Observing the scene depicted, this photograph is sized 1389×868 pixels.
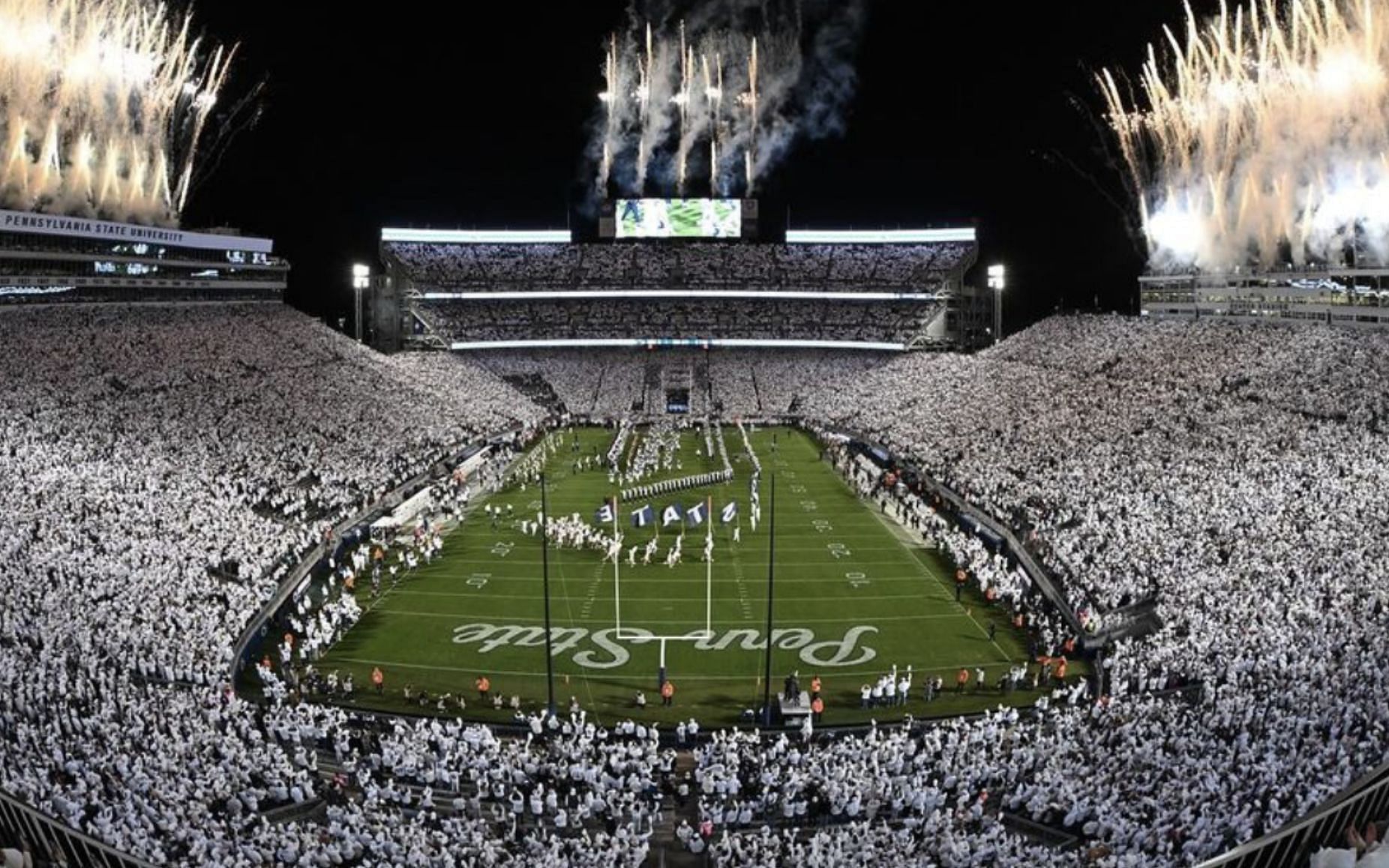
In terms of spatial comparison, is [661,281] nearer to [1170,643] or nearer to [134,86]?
[134,86]

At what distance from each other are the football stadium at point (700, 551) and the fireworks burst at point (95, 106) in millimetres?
209

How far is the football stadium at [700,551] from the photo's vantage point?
14016 mm

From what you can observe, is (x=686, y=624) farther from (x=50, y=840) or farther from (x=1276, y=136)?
(x=1276, y=136)

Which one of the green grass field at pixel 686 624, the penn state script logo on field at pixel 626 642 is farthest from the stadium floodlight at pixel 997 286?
the penn state script logo on field at pixel 626 642

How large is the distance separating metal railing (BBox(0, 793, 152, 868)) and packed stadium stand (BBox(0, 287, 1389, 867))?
8 centimetres

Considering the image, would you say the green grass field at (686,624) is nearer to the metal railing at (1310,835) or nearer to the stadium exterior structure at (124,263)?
the metal railing at (1310,835)

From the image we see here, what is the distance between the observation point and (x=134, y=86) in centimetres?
4409

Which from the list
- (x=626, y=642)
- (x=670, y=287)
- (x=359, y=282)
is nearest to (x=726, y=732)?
(x=626, y=642)

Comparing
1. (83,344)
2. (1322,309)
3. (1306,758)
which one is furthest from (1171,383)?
(83,344)

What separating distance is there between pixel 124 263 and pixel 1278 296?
46032 mm

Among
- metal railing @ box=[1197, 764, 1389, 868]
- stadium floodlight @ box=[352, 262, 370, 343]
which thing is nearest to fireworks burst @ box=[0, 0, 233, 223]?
stadium floodlight @ box=[352, 262, 370, 343]

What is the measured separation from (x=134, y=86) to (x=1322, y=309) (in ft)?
145

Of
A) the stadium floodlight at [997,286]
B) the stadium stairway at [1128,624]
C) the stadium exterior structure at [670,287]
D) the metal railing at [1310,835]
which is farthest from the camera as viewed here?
the stadium floodlight at [997,286]

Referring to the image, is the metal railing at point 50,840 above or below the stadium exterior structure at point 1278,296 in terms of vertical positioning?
below
